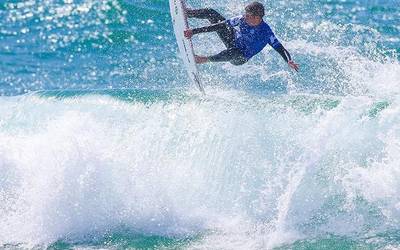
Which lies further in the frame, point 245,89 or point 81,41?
point 81,41

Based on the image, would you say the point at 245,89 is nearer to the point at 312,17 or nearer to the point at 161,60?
the point at 161,60

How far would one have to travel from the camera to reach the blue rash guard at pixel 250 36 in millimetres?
10500

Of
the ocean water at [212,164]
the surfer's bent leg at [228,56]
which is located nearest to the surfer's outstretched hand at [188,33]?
the surfer's bent leg at [228,56]

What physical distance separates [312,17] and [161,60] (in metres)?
4.00

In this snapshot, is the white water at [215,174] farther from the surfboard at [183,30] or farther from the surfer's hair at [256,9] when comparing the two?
the surfer's hair at [256,9]

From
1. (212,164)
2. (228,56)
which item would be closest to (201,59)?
(228,56)

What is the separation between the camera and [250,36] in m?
10.6

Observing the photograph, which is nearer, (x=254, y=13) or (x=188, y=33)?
(x=254, y=13)

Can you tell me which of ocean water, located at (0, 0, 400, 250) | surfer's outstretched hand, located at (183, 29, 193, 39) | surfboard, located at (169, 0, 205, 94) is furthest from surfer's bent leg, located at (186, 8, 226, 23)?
ocean water, located at (0, 0, 400, 250)

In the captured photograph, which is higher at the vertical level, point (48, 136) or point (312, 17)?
point (48, 136)

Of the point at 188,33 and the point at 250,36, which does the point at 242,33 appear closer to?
the point at 250,36

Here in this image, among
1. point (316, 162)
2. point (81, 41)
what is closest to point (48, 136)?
point (316, 162)

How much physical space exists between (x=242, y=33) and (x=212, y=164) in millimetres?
2100

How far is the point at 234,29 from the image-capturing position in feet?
35.3
